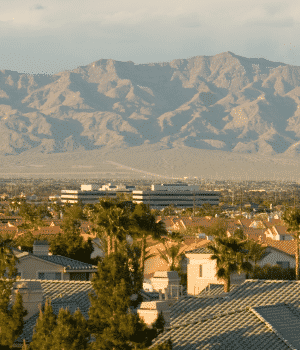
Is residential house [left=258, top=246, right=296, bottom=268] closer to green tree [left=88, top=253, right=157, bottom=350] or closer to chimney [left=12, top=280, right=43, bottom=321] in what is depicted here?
chimney [left=12, top=280, right=43, bottom=321]

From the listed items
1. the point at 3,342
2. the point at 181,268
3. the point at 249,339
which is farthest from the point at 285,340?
the point at 181,268

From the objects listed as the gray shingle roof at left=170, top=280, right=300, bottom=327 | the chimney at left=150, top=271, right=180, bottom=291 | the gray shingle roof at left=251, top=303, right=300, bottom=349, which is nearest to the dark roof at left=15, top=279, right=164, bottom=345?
the chimney at left=150, top=271, right=180, bottom=291

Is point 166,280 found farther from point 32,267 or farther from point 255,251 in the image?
point 255,251

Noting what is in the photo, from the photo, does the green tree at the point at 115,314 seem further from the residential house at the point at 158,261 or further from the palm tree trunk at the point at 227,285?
the residential house at the point at 158,261

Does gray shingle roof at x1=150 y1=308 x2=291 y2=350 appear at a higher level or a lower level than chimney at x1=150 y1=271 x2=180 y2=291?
lower

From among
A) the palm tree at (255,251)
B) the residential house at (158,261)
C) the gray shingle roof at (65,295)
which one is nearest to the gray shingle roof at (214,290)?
the gray shingle roof at (65,295)

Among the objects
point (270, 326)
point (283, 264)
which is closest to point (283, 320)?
point (270, 326)

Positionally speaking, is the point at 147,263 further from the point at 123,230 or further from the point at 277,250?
the point at 123,230
